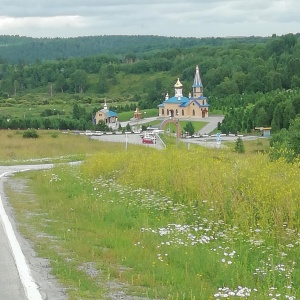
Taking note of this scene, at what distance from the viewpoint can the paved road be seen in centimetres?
681

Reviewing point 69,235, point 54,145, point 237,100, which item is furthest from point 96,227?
point 237,100

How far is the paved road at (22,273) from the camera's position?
22.3ft

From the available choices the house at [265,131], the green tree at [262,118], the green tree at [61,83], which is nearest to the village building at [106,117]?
the green tree at [262,118]

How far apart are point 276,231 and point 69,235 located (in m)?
3.22

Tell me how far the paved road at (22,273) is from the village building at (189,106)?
2793 inches

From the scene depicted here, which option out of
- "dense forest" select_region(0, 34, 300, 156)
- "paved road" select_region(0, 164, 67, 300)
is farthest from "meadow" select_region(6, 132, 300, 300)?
"dense forest" select_region(0, 34, 300, 156)

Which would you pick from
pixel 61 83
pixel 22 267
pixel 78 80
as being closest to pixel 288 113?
pixel 22 267

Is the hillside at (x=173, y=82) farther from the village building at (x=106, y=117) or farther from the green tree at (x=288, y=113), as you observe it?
the village building at (x=106, y=117)

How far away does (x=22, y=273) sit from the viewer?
769 centimetres

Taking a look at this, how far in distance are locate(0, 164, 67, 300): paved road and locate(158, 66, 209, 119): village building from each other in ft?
233

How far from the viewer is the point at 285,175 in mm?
10398

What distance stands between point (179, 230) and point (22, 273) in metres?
2.67

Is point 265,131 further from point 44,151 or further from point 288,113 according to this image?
point 44,151

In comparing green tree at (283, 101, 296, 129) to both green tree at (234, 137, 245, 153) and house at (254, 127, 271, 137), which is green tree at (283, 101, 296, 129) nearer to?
house at (254, 127, 271, 137)
